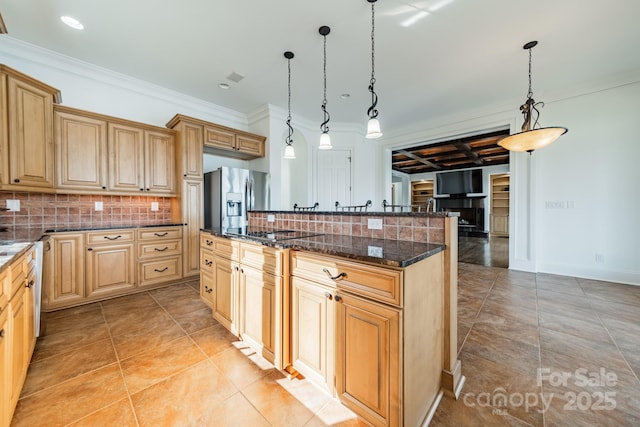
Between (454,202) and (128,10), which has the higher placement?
(128,10)

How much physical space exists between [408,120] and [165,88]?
4.28 metres

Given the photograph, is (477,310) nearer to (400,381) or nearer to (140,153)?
(400,381)

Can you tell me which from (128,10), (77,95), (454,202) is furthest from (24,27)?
(454,202)

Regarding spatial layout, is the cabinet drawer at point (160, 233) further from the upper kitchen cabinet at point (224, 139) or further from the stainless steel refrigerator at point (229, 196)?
the upper kitchen cabinet at point (224, 139)

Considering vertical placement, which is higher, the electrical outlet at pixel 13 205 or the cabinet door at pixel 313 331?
the electrical outlet at pixel 13 205

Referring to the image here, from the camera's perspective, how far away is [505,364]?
1597 millimetres

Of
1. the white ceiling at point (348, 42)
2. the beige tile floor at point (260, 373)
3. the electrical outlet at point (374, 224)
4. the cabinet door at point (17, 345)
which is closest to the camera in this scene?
the cabinet door at point (17, 345)

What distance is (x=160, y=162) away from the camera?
3.28 m

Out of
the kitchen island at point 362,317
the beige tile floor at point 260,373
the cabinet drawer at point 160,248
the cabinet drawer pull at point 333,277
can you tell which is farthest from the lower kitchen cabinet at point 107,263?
the cabinet drawer pull at point 333,277

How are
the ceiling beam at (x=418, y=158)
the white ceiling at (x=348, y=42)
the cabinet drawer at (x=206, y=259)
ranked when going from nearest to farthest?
1. the white ceiling at (x=348, y=42)
2. the cabinet drawer at (x=206, y=259)
3. the ceiling beam at (x=418, y=158)

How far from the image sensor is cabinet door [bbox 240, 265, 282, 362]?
1.54 meters

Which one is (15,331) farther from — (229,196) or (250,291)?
(229,196)

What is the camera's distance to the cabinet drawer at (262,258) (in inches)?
58.2

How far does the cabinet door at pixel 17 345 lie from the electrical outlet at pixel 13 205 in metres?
1.97
